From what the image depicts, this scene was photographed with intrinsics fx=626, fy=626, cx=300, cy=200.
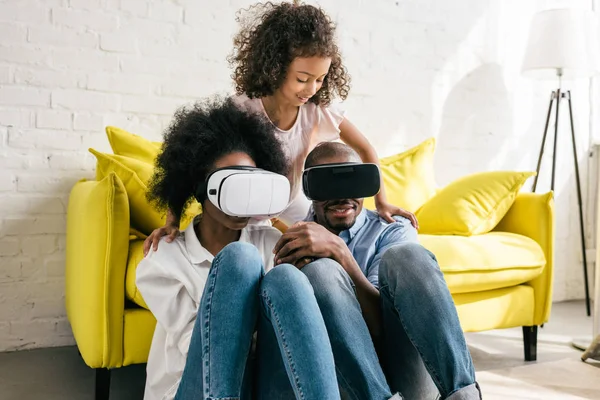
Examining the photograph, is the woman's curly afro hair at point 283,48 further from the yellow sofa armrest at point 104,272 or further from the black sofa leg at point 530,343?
the black sofa leg at point 530,343

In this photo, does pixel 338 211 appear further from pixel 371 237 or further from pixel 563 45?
pixel 563 45

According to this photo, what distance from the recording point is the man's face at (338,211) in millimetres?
1497

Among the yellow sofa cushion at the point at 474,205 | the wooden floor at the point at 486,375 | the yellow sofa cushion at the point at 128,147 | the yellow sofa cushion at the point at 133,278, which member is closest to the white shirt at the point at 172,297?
the yellow sofa cushion at the point at 133,278

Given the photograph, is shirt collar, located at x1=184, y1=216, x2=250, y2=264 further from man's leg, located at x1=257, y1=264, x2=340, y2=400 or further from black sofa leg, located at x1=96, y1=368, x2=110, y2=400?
black sofa leg, located at x1=96, y1=368, x2=110, y2=400

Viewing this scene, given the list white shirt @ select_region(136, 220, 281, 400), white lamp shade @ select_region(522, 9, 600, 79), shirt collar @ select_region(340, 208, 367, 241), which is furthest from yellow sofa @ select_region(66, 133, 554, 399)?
white lamp shade @ select_region(522, 9, 600, 79)

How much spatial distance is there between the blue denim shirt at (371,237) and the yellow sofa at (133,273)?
1.82 ft

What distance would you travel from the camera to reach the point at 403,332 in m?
1.29

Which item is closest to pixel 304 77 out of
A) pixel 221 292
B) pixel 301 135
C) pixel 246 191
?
pixel 301 135

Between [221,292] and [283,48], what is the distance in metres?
0.91

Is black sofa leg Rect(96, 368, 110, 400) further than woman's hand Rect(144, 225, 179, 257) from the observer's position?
Yes

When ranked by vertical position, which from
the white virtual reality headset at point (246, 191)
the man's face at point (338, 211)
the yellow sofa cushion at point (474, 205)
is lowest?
the yellow sofa cushion at point (474, 205)

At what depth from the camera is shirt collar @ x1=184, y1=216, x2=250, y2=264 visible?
143 centimetres

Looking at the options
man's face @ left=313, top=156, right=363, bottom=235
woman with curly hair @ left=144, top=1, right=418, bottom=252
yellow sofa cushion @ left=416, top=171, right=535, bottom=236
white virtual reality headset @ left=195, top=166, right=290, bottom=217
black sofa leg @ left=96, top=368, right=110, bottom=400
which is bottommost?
black sofa leg @ left=96, top=368, right=110, bottom=400

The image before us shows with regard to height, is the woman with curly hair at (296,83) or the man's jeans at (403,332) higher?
the woman with curly hair at (296,83)
